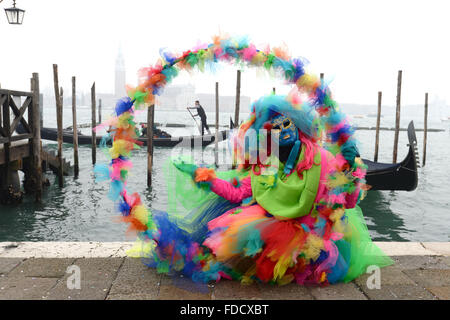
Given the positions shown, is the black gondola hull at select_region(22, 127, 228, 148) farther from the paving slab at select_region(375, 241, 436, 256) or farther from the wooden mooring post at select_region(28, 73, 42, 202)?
the paving slab at select_region(375, 241, 436, 256)

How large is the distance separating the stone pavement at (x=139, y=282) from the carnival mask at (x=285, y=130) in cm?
86

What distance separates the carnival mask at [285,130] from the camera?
2533 millimetres

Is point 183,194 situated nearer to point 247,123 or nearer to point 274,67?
point 247,123

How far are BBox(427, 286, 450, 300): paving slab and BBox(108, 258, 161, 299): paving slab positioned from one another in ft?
5.22

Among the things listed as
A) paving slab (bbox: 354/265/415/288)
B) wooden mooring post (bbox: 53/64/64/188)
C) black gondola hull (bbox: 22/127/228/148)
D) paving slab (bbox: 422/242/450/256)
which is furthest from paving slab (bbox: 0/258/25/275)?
black gondola hull (bbox: 22/127/228/148)

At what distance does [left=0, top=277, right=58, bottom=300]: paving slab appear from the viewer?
2.34 metres

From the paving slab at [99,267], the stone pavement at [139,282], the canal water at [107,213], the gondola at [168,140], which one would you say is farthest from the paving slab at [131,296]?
the gondola at [168,140]

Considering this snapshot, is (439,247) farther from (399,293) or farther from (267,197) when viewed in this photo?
(267,197)

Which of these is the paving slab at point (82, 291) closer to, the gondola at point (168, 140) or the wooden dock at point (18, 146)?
the wooden dock at point (18, 146)

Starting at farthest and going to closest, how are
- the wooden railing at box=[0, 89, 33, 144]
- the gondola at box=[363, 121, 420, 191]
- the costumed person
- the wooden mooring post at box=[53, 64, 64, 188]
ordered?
the wooden mooring post at box=[53, 64, 64, 188]
the gondola at box=[363, 121, 420, 191]
the wooden railing at box=[0, 89, 33, 144]
the costumed person

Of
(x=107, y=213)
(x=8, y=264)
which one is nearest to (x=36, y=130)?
(x=107, y=213)
